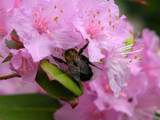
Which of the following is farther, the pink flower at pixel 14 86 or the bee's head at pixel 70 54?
the pink flower at pixel 14 86

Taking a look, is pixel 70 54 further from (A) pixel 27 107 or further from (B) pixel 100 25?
(A) pixel 27 107

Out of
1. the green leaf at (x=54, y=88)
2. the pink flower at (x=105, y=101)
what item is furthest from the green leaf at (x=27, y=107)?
the green leaf at (x=54, y=88)

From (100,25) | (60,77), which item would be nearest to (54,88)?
(60,77)

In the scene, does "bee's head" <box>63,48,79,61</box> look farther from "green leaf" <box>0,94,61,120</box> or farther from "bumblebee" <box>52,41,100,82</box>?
"green leaf" <box>0,94,61,120</box>

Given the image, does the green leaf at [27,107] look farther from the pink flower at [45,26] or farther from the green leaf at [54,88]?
the pink flower at [45,26]

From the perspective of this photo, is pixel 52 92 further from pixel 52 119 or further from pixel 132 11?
pixel 132 11

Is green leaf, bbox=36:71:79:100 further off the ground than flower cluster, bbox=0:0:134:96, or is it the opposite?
flower cluster, bbox=0:0:134:96

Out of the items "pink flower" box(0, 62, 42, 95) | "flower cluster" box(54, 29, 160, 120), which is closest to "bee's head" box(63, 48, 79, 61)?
"flower cluster" box(54, 29, 160, 120)
